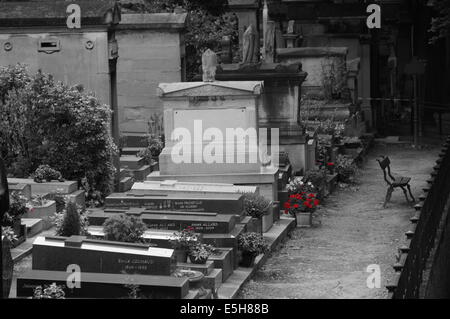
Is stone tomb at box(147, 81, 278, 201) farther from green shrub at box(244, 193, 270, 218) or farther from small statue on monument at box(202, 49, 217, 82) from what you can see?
green shrub at box(244, 193, 270, 218)

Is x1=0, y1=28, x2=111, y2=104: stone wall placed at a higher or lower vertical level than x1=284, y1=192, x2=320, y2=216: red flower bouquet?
higher

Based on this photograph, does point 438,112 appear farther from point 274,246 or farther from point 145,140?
point 274,246

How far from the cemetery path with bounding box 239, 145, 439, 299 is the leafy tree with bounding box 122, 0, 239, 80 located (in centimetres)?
966

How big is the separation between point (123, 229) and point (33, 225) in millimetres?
2576

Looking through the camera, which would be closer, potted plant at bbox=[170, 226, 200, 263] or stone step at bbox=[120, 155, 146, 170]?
potted plant at bbox=[170, 226, 200, 263]

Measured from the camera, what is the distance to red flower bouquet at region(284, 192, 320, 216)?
880 inches

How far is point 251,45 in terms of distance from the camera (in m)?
25.5

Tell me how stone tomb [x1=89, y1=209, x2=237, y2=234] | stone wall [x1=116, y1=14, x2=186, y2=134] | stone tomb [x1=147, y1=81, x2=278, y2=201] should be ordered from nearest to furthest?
1. stone tomb [x1=89, y1=209, x2=237, y2=234]
2. stone tomb [x1=147, y1=81, x2=278, y2=201]
3. stone wall [x1=116, y1=14, x2=186, y2=134]

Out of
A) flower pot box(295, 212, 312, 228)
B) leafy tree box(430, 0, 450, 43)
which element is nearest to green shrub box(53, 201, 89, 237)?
flower pot box(295, 212, 312, 228)

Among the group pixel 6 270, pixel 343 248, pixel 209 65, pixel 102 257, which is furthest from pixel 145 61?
pixel 6 270

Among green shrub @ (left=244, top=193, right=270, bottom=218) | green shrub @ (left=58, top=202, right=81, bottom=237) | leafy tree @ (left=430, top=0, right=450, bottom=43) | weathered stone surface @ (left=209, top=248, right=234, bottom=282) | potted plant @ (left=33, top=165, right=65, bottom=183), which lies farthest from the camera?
leafy tree @ (left=430, top=0, right=450, bottom=43)

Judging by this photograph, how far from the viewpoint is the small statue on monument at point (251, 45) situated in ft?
83.4

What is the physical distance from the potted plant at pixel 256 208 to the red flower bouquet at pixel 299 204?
2.23 meters

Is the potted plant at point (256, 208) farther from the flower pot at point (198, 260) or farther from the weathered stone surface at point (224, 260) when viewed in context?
the flower pot at point (198, 260)
